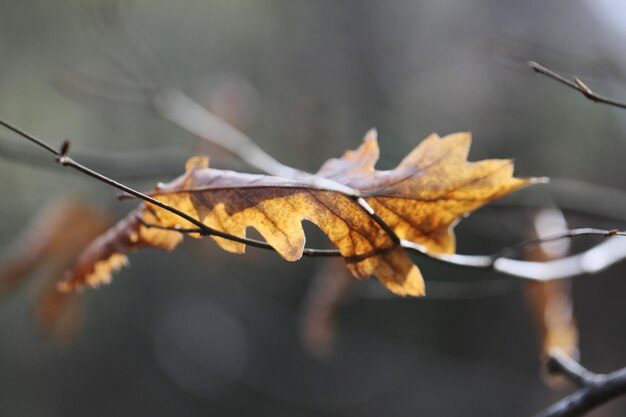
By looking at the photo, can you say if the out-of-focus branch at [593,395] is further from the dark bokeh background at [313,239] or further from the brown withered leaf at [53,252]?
the dark bokeh background at [313,239]

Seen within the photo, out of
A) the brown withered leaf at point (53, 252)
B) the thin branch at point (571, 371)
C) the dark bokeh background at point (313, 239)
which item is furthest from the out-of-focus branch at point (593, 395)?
the dark bokeh background at point (313, 239)

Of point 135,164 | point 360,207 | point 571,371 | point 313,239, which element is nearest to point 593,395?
point 571,371

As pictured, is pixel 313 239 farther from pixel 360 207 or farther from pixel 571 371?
pixel 360 207

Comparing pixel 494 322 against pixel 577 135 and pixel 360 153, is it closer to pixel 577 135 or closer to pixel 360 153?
pixel 577 135

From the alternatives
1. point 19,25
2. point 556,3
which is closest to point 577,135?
point 556,3

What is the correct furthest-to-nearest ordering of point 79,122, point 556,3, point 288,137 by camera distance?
point 79,122, point 556,3, point 288,137

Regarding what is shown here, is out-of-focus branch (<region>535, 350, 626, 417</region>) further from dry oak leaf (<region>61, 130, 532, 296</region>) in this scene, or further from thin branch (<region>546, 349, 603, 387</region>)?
dry oak leaf (<region>61, 130, 532, 296</region>)
